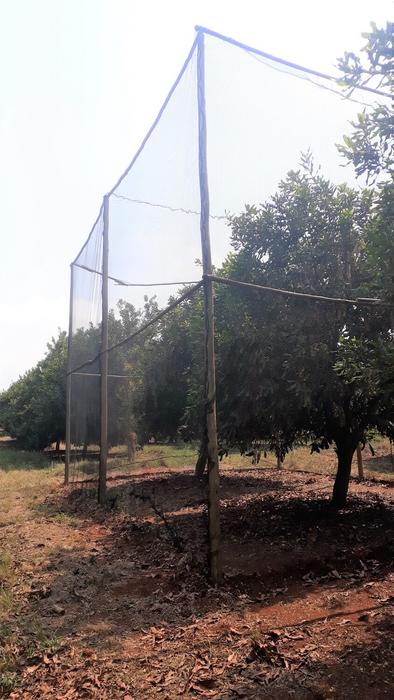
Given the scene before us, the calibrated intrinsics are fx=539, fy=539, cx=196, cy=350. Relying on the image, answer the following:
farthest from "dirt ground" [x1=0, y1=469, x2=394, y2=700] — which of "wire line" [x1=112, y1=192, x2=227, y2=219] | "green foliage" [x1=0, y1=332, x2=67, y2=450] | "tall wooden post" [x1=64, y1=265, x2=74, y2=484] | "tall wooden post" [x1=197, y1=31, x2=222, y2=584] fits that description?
"green foliage" [x1=0, y1=332, x2=67, y2=450]

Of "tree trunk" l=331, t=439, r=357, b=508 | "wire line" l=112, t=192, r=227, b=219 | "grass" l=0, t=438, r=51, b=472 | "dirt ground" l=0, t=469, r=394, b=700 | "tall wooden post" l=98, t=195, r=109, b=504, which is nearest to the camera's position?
"dirt ground" l=0, t=469, r=394, b=700

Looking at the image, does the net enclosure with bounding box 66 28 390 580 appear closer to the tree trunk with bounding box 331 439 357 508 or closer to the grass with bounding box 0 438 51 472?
the tree trunk with bounding box 331 439 357 508

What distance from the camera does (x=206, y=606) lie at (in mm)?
4164

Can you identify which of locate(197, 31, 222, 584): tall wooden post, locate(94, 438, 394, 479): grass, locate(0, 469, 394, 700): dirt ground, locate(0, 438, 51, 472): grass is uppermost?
locate(197, 31, 222, 584): tall wooden post

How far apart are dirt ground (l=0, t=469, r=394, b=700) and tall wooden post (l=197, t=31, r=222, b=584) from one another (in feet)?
1.28

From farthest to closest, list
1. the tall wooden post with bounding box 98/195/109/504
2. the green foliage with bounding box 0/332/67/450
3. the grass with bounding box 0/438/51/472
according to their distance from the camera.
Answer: the green foliage with bounding box 0/332/67/450
the grass with bounding box 0/438/51/472
the tall wooden post with bounding box 98/195/109/504

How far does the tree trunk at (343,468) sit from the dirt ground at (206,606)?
0.21 m

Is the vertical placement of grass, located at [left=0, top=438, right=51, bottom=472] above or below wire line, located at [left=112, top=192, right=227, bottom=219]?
below

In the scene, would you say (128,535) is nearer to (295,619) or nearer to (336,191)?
(295,619)

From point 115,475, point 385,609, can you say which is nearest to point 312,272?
point 385,609

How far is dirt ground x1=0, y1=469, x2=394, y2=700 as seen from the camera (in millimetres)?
3014

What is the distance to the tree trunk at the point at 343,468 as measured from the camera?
7.06 metres

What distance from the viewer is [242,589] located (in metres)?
4.53

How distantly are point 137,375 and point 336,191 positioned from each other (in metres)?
4.37
